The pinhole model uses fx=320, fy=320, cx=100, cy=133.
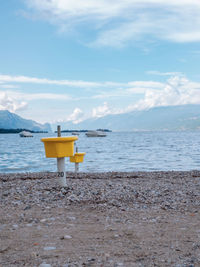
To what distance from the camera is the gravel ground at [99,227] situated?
452 cm

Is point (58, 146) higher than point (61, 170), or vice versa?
point (58, 146)

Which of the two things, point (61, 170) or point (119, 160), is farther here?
point (119, 160)

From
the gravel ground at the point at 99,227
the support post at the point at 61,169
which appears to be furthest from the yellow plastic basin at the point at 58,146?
the gravel ground at the point at 99,227

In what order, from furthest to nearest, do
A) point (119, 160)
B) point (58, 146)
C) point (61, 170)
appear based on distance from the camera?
point (119, 160) → point (61, 170) → point (58, 146)

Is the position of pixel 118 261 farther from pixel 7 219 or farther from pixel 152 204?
pixel 152 204

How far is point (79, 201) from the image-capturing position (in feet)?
26.6

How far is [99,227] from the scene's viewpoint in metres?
6.02

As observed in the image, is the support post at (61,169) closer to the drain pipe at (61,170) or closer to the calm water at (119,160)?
the drain pipe at (61,170)

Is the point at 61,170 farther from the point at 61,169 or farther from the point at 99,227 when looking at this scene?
the point at 99,227

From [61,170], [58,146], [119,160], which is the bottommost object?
[119,160]

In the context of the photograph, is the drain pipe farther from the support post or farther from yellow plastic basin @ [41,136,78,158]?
yellow plastic basin @ [41,136,78,158]

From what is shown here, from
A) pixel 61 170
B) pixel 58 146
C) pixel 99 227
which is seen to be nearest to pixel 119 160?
pixel 61 170

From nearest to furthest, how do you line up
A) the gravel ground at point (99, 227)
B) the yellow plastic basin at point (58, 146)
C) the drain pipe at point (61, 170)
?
the gravel ground at point (99, 227) → the yellow plastic basin at point (58, 146) → the drain pipe at point (61, 170)

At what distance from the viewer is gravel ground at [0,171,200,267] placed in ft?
14.8
